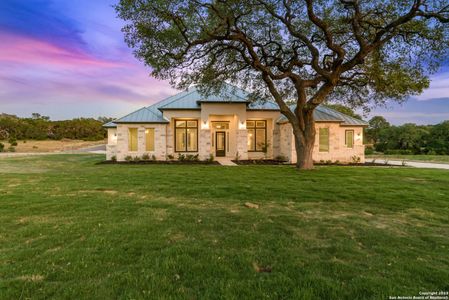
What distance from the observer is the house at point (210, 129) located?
18.5 metres

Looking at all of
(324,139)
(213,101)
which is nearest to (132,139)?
(213,101)

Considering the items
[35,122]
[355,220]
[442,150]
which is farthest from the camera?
[35,122]

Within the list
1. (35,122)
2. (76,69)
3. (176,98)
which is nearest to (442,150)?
(176,98)

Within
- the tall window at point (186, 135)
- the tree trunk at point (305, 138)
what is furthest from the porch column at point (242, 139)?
the tree trunk at point (305, 138)

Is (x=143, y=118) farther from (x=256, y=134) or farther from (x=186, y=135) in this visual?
(x=256, y=134)

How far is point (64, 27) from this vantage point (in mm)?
14742

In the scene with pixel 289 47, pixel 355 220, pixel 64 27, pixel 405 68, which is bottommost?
pixel 355 220

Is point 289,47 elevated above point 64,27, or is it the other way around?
point 64,27

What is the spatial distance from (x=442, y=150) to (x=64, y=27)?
38.0 m

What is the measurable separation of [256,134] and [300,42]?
27.2 ft

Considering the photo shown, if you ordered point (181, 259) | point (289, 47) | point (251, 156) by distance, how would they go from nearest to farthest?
point (181, 259) → point (289, 47) → point (251, 156)

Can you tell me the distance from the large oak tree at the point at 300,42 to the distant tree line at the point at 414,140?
62.4 ft

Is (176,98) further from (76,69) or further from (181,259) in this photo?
(181,259)

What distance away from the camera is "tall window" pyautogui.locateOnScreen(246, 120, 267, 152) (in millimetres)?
20594
